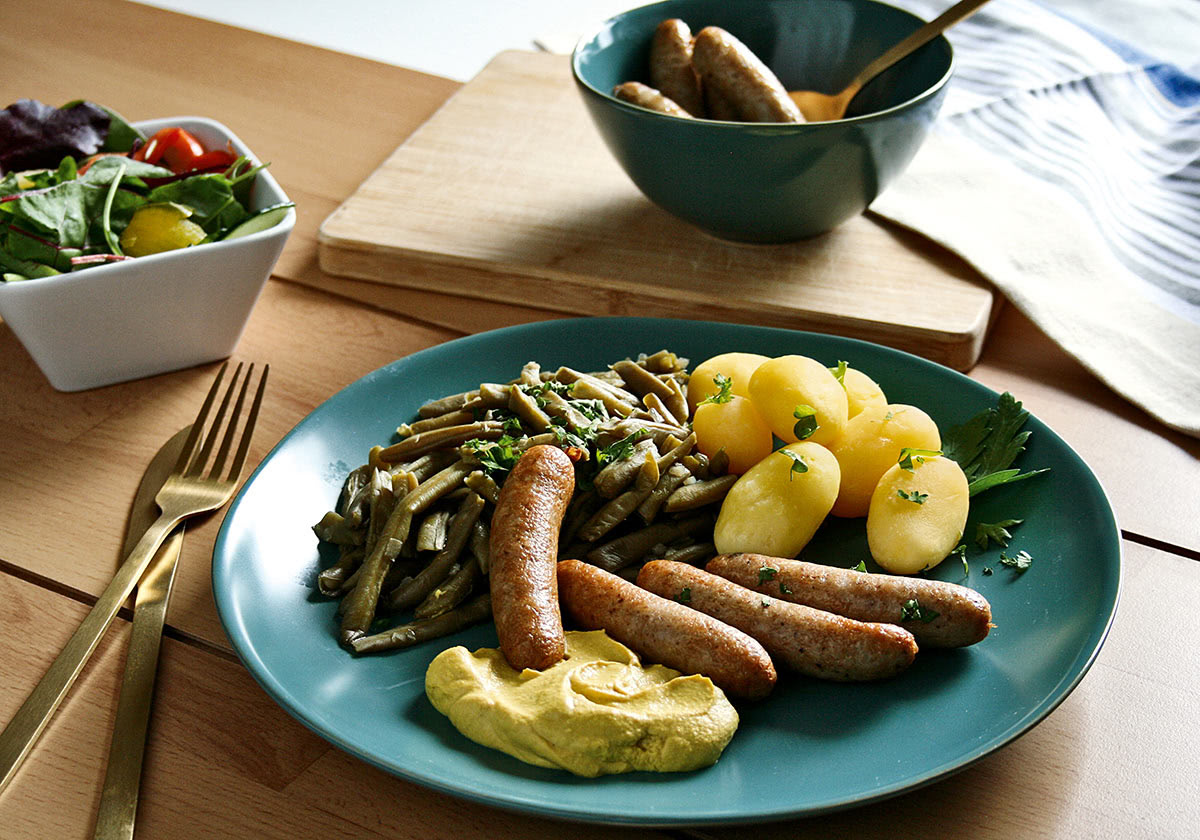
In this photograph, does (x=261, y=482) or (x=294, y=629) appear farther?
(x=261, y=482)

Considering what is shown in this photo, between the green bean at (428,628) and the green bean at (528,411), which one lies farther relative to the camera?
the green bean at (528,411)

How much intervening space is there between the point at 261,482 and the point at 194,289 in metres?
0.60

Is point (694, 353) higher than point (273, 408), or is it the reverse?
point (694, 353)

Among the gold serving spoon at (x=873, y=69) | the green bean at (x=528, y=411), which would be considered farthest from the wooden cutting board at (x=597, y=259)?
the green bean at (x=528, y=411)

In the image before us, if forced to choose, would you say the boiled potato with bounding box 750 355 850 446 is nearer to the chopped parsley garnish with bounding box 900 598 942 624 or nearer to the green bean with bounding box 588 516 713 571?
the green bean with bounding box 588 516 713 571

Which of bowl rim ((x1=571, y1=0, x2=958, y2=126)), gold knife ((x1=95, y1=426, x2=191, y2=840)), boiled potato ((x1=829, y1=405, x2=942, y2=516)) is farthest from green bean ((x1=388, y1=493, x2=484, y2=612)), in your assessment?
bowl rim ((x1=571, y1=0, x2=958, y2=126))

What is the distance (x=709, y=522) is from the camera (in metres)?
1.75

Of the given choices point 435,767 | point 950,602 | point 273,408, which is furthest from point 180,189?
point 950,602

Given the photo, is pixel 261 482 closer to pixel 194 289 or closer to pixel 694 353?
pixel 194 289

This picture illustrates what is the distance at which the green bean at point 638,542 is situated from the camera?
168 cm

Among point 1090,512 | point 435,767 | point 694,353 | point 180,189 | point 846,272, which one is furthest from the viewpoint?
point 846,272

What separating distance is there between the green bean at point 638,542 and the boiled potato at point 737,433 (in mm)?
123

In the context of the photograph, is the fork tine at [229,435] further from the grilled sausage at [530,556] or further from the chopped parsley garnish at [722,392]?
the chopped parsley garnish at [722,392]

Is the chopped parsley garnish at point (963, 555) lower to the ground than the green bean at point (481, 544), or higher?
higher
